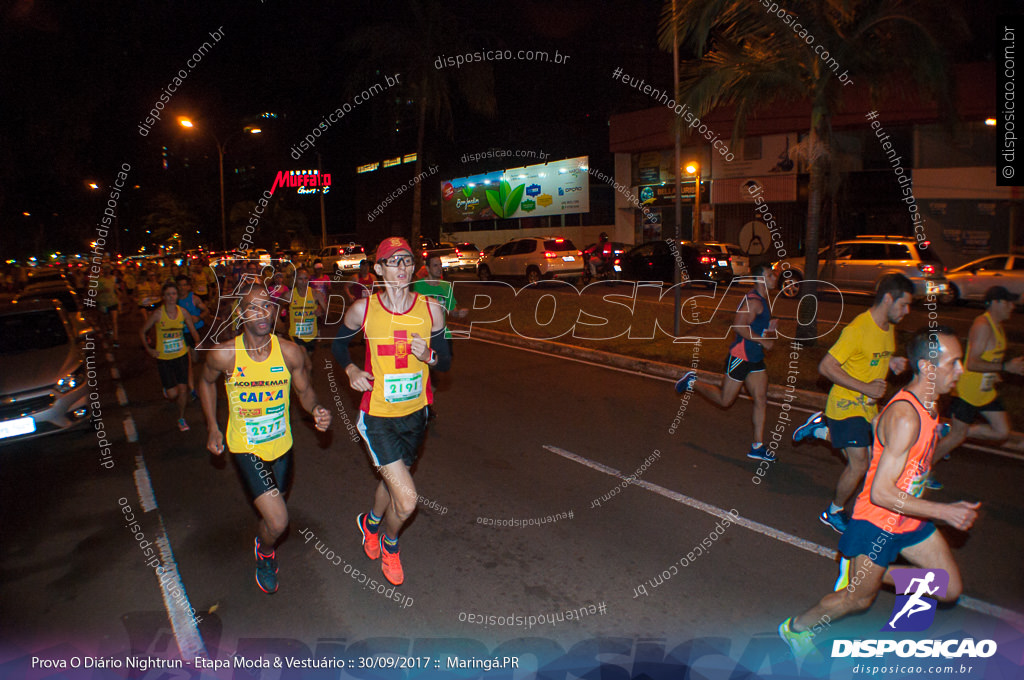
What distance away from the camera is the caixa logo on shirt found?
3230mm

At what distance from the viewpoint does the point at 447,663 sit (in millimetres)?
3598

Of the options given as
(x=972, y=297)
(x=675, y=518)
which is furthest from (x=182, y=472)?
(x=972, y=297)

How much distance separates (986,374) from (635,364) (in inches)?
245

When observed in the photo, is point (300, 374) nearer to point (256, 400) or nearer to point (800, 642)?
point (256, 400)

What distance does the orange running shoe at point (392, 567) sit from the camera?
14.2 ft

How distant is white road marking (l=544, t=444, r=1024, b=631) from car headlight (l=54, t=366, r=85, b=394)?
554 cm

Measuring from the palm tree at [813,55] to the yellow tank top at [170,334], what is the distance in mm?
9412

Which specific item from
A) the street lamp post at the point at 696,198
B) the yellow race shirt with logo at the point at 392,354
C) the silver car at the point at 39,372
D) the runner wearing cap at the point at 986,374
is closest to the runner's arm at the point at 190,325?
the silver car at the point at 39,372

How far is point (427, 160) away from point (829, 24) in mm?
36069

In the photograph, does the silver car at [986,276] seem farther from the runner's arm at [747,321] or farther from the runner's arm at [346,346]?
the runner's arm at [346,346]

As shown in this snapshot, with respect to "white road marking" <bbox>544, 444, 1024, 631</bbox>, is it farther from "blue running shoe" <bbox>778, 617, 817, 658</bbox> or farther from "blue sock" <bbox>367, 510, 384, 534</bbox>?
"blue sock" <bbox>367, 510, 384, 534</bbox>

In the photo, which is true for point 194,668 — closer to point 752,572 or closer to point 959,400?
point 752,572

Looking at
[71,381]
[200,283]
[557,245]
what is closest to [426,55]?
[557,245]

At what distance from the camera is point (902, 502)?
2982mm
